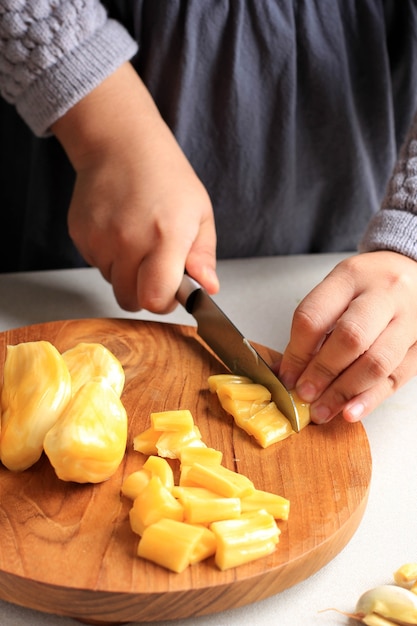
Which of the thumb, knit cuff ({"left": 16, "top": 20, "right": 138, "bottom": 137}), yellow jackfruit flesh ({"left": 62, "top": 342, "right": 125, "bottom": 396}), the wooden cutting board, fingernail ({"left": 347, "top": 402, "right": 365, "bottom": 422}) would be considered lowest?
the wooden cutting board

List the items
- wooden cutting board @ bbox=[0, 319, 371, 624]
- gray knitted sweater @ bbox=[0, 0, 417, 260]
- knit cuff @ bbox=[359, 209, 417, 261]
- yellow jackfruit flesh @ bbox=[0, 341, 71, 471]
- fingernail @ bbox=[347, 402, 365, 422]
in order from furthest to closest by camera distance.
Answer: gray knitted sweater @ bbox=[0, 0, 417, 260] → knit cuff @ bbox=[359, 209, 417, 261] → fingernail @ bbox=[347, 402, 365, 422] → yellow jackfruit flesh @ bbox=[0, 341, 71, 471] → wooden cutting board @ bbox=[0, 319, 371, 624]

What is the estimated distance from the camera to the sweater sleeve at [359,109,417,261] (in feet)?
3.72

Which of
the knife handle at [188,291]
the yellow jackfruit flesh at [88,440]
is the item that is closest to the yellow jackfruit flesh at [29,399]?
the yellow jackfruit flesh at [88,440]

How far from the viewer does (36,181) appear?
5.17 feet

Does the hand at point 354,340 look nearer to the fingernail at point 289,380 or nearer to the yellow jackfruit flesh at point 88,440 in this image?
the fingernail at point 289,380

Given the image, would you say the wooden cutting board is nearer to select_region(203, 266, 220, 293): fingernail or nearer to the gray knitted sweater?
select_region(203, 266, 220, 293): fingernail

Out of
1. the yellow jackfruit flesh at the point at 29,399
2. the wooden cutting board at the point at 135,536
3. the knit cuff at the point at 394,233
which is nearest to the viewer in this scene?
the wooden cutting board at the point at 135,536

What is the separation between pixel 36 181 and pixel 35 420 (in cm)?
80

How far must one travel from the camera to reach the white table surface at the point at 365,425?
2.67ft

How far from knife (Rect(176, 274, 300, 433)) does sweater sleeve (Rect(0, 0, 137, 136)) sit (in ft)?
1.19

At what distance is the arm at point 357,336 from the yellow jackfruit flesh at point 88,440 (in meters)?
0.28

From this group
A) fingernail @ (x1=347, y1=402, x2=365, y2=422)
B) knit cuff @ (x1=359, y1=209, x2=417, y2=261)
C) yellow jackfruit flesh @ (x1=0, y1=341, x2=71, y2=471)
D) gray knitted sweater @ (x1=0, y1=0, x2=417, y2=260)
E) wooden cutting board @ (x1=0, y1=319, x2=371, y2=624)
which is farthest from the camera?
gray knitted sweater @ (x1=0, y1=0, x2=417, y2=260)

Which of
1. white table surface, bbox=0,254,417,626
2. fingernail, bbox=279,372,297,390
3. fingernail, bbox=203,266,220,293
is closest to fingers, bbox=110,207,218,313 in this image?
fingernail, bbox=203,266,220,293

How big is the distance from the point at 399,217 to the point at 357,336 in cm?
26
